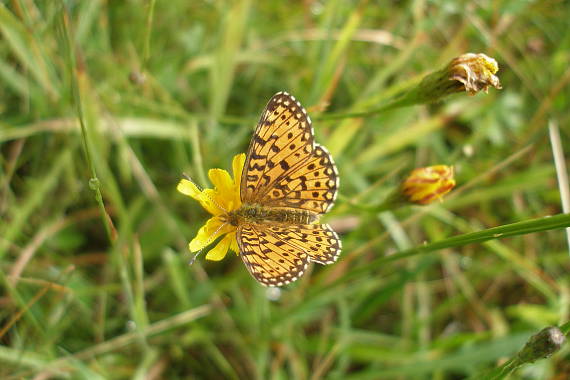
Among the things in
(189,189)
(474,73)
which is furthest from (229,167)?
(474,73)

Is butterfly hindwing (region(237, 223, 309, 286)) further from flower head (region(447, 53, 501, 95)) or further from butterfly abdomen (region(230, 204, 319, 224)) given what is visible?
flower head (region(447, 53, 501, 95))

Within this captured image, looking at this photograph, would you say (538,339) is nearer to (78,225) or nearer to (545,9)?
(78,225)

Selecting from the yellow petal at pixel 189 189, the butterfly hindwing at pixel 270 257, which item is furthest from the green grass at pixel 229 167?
the yellow petal at pixel 189 189

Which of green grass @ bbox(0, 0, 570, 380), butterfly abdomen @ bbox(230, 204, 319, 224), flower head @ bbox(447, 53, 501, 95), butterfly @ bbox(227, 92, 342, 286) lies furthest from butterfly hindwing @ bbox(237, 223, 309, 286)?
flower head @ bbox(447, 53, 501, 95)

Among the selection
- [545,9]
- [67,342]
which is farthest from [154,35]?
[545,9]

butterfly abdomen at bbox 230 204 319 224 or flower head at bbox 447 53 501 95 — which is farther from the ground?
flower head at bbox 447 53 501 95

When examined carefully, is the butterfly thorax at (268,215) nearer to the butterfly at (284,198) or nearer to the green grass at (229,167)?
the butterfly at (284,198)
